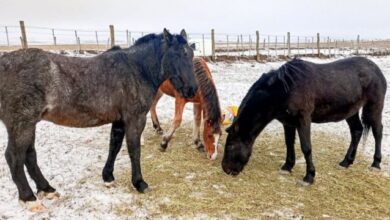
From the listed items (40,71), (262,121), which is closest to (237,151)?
(262,121)

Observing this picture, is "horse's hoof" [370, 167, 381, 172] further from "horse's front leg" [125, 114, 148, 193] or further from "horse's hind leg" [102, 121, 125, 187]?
"horse's hind leg" [102, 121, 125, 187]

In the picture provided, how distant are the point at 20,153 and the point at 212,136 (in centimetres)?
295

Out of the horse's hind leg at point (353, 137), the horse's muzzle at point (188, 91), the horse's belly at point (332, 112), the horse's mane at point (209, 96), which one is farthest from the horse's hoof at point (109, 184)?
the horse's hind leg at point (353, 137)

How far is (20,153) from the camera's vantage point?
→ 3504mm

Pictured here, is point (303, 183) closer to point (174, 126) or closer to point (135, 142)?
point (135, 142)

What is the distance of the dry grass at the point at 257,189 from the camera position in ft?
12.9

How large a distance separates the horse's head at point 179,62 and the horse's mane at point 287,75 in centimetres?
118

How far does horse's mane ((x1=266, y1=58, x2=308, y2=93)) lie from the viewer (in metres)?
4.64

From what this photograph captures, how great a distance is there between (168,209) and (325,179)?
2489 millimetres

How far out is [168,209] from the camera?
3.92 metres

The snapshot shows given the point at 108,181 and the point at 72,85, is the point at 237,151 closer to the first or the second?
the point at 108,181

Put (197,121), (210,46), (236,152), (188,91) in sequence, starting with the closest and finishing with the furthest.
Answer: (188,91), (236,152), (197,121), (210,46)

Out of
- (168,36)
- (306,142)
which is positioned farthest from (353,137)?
(168,36)

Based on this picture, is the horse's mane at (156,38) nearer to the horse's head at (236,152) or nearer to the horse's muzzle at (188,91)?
A: the horse's muzzle at (188,91)
